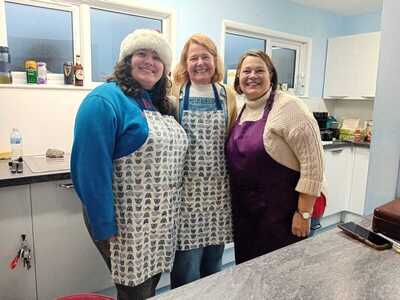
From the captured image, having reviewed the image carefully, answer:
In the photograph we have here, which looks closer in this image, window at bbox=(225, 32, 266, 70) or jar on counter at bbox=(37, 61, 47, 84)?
jar on counter at bbox=(37, 61, 47, 84)

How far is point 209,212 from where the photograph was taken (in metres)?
1.48

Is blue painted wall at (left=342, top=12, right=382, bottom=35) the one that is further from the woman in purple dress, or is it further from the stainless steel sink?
the stainless steel sink

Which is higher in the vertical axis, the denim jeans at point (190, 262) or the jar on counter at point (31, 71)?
the jar on counter at point (31, 71)

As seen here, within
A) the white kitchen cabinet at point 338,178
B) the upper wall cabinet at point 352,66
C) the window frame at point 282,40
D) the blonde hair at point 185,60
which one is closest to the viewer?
the blonde hair at point 185,60

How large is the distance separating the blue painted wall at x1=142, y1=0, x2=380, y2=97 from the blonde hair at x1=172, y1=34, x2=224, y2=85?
105cm

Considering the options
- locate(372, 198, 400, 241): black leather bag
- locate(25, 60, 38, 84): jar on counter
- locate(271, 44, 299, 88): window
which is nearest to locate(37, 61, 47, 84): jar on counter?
locate(25, 60, 38, 84): jar on counter

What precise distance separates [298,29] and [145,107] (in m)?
2.63

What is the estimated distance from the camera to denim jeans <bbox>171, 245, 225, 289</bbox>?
1.50m

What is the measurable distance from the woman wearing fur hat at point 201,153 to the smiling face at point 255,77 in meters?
0.12

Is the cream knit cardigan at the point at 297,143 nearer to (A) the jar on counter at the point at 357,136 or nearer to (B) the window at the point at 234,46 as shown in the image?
(B) the window at the point at 234,46

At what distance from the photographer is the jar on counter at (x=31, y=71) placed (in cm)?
199

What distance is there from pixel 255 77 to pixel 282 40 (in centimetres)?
213

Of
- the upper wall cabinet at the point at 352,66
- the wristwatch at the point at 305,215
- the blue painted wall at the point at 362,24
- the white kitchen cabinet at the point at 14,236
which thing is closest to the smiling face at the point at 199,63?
the wristwatch at the point at 305,215

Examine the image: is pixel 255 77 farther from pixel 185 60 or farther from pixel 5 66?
pixel 5 66
